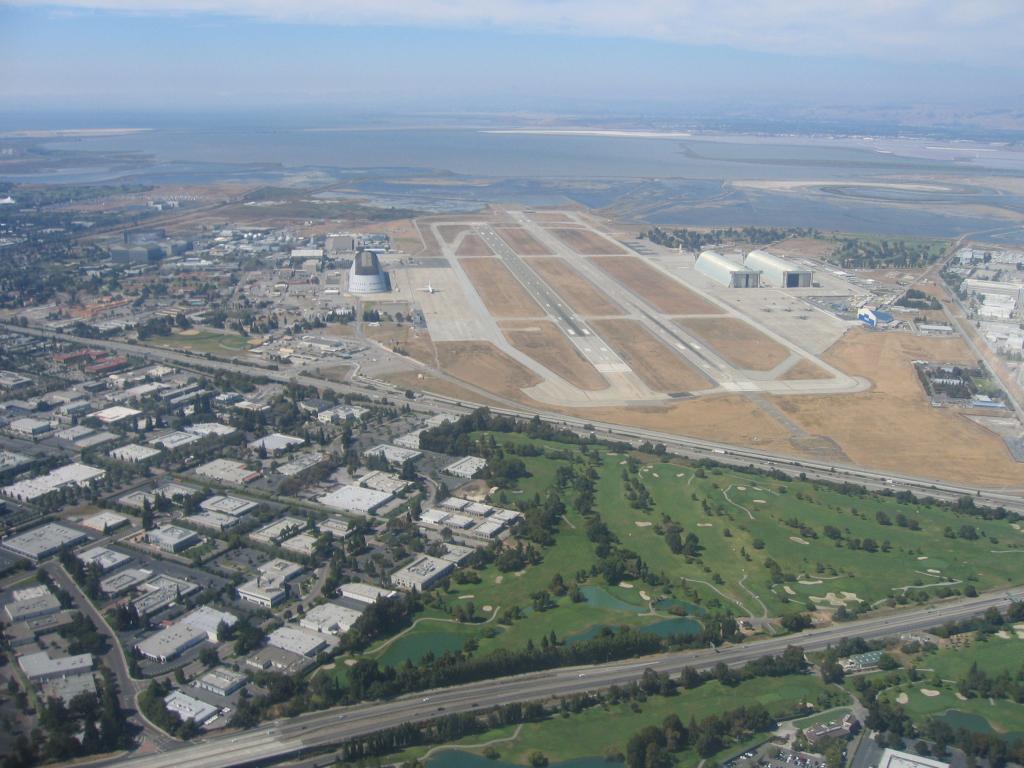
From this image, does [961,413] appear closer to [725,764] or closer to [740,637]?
[740,637]

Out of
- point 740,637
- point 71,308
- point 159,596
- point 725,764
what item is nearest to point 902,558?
point 740,637

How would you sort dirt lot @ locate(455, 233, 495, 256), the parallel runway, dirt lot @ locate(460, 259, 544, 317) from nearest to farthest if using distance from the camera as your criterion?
the parallel runway < dirt lot @ locate(460, 259, 544, 317) < dirt lot @ locate(455, 233, 495, 256)

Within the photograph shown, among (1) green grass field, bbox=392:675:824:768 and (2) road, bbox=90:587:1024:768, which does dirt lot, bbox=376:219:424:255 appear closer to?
(2) road, bbox=90:587:1024:768

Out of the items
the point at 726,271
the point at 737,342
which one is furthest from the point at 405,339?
the point at 726,271

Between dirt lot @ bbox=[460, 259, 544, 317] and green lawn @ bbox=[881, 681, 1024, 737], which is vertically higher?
dirt lot @ bbox=[460, 259, 544, 317]

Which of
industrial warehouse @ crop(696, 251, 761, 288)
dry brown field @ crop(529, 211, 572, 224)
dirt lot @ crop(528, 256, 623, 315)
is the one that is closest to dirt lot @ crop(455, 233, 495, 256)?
dirt lot @ crop(528, 256, 623, 315)

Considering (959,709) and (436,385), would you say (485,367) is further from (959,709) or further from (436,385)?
(959,709)
